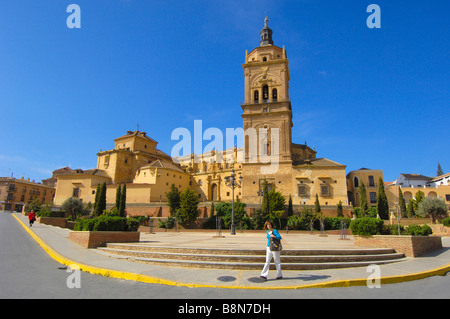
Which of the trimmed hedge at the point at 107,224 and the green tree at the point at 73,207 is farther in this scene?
the green tree at the point at 73,207

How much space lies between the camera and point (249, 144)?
1507 inches

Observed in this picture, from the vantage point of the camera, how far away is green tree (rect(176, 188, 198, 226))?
29.6m

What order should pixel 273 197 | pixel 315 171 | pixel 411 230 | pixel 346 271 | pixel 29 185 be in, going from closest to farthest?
pixel 346 271 < pixel 411 230 < pixel 273 197 < pixel 315 171 < pixel 29 185

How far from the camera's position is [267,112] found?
38.4 m

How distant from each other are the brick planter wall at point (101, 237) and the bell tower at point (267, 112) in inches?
1011

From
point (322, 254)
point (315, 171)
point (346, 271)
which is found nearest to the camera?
point (346, 271)

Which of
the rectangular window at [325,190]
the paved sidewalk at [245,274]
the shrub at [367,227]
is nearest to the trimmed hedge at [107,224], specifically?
the paved sidewalk at [245,274]

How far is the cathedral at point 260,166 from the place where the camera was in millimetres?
35219

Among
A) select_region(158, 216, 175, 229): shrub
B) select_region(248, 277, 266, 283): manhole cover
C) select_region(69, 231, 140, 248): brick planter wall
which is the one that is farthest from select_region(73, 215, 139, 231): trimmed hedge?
select_region(158, 216, 175, 229): shrub

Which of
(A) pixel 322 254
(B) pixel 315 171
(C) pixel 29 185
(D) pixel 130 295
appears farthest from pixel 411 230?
(C) pixel 29 185

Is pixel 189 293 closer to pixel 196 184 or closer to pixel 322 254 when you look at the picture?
pixel 322 254

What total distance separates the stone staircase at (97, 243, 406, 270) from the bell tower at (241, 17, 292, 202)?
90.1 feet

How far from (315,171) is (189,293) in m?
32.8

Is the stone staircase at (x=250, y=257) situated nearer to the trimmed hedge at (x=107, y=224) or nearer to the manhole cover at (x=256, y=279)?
the manhole cover at (x=256, y=279)
